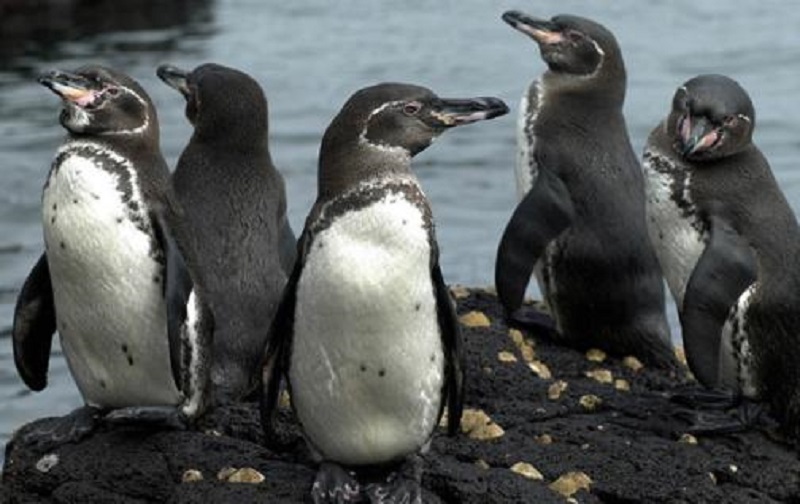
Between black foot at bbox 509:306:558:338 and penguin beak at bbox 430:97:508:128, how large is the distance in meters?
1.92

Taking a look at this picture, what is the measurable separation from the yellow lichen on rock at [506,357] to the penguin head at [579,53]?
138cm

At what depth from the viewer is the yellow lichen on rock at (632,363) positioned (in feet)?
26.8

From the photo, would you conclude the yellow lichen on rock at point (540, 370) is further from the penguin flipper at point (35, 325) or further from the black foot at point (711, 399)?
the penguin flipper at point (35, 325)

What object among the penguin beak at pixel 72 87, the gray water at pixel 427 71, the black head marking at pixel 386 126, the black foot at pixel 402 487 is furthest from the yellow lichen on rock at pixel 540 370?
the gray water at pixel 427 71

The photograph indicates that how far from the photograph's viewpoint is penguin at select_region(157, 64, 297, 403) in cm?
742

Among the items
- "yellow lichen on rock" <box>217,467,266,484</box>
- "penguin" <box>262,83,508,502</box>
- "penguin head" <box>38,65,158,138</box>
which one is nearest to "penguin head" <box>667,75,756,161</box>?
"penguin" <box>262,83,508,502</box>

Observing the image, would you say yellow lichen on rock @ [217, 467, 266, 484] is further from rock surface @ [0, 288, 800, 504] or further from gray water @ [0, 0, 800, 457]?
gray water @ [0, 0, 800, 457]

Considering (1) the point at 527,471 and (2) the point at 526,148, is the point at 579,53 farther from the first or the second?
(1) the point at 527,471

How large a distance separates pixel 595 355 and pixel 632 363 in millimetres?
137

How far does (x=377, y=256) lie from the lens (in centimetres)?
621

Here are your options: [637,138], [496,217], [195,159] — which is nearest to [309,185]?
[496,217]

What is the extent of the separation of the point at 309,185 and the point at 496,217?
129 centimetres

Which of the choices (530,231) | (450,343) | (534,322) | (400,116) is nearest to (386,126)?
(400,116)

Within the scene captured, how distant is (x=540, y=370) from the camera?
25.2 ft
